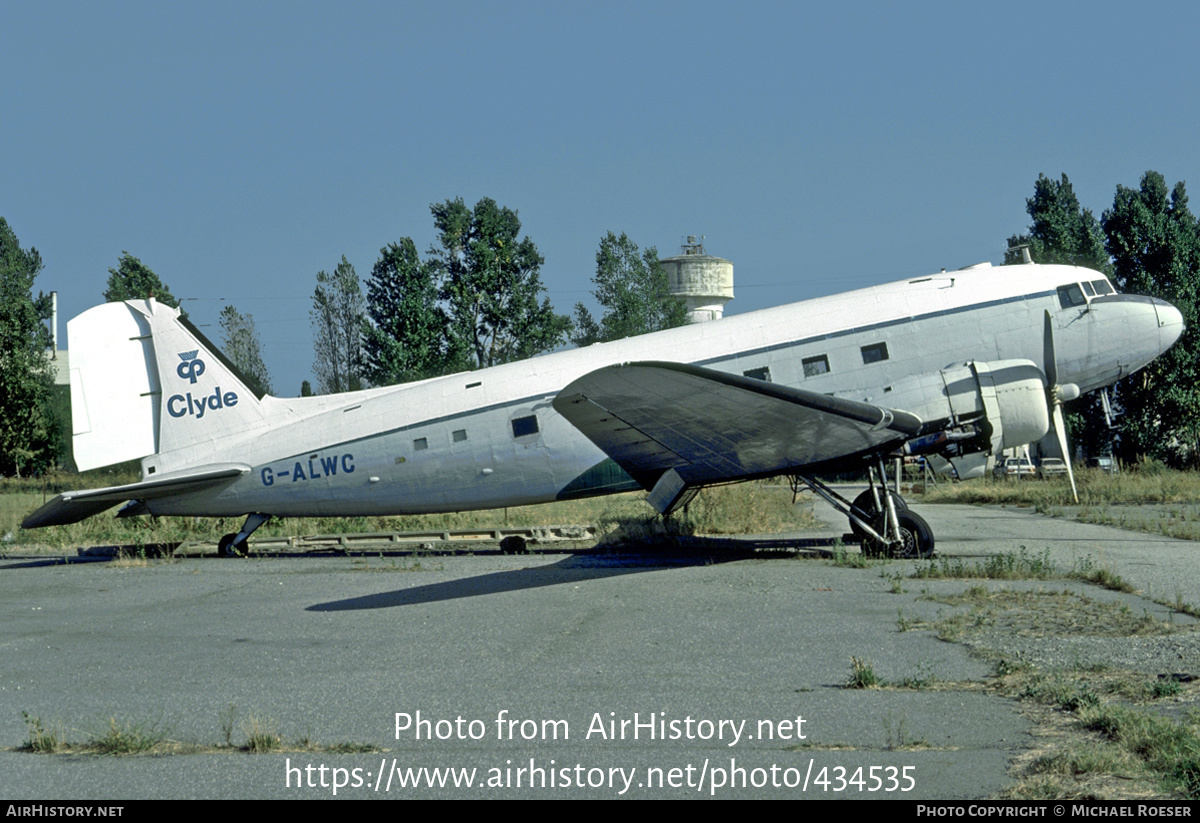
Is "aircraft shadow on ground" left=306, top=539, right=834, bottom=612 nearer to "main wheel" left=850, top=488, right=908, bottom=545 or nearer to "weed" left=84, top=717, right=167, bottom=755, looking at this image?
"main wheel" left=850, top=488, right=908, bottom=545

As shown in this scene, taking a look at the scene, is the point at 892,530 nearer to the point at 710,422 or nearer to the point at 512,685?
the point at 710,422

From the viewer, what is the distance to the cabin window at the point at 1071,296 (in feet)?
50.4

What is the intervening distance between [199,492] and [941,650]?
13.0 metres

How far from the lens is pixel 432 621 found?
1112cm

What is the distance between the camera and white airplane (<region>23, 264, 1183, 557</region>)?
1493cm

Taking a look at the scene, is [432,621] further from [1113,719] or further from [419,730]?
[1113,719]

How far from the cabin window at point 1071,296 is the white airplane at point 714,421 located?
0.09 ft

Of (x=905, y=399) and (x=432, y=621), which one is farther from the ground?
(x=905, y=399)

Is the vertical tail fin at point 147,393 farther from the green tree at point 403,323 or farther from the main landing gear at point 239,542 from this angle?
the green tree at point 403,323

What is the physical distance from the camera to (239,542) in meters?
18.2

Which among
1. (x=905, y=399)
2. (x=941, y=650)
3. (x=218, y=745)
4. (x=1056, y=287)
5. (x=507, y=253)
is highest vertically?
(x=507, y=253)

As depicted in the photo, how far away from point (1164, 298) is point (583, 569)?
1423 inches

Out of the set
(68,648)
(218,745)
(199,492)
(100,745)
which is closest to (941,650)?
(218,745)

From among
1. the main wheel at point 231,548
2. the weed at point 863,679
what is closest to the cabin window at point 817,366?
the weed at point 863,679
